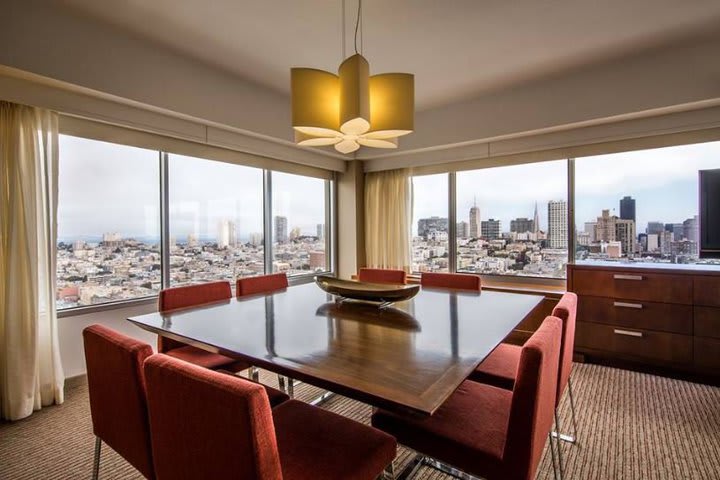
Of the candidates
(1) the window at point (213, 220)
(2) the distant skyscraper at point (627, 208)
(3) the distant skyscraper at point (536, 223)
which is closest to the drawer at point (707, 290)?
(2) the distant skyscraper at point (627, 208)

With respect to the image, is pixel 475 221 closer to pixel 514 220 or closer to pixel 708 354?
pixel 514 220

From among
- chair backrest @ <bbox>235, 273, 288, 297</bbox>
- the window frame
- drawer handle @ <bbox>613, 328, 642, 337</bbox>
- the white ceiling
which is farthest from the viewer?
drawer handle @ <bbox>613, 328, 642, 337</bbox>

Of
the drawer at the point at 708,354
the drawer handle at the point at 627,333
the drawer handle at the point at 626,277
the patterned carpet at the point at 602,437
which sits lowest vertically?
the patterned carpet at the point at 602,437

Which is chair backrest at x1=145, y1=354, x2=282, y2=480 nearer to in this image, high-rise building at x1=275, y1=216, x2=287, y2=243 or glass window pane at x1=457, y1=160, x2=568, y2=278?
high-rise building at x1=275, y1=216, x2=287, y2=243

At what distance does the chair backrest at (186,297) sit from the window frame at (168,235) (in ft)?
3.47

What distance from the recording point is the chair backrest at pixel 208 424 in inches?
32.4

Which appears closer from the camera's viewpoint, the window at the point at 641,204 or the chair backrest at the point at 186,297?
the chair backrest at the point at 186,297

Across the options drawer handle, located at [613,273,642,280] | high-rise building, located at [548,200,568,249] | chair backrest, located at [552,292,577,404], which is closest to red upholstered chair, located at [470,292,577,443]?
chair backrest, located at [552,292,577,404]

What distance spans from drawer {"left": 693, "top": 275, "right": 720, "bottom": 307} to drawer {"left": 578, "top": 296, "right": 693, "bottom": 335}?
0.33 feet

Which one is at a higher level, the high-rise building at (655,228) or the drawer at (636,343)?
the high-rise building at (655,228)

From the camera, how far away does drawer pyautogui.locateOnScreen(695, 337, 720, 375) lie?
2.66 metres

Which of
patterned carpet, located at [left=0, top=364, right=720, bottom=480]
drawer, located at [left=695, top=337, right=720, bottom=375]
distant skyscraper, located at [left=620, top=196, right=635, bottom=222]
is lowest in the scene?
patterned carpet, located at [left=0, top=364, right=720, bottom=480]

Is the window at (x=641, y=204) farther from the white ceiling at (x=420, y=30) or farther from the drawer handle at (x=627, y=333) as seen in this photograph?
the white ceiling at (x=420, y=30)

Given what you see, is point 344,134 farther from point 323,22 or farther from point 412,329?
Result: point 412,329
